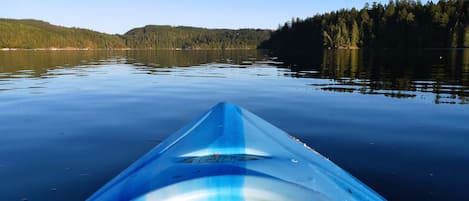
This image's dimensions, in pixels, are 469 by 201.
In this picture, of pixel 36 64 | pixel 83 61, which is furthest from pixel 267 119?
pixel 83 61

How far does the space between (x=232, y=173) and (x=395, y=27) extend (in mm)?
133545

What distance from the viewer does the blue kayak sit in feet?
8.10

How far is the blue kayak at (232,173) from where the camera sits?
247cm

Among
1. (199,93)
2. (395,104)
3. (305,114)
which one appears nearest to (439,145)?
(305,114)

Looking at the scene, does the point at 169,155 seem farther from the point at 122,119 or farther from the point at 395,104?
the point at 395,104

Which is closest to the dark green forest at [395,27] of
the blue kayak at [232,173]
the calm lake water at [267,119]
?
the calm lake water at [267,119]

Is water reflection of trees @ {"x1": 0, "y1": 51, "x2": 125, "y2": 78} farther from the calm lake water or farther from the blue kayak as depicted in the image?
the blue kayak

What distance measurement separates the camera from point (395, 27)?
122375 millimetres

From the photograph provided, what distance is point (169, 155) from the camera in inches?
140

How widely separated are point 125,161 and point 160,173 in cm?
436

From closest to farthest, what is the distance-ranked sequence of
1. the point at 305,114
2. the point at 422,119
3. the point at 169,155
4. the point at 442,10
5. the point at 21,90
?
the point at 169,155, the point at 422,119, the point at 305,114, the point at 21,90, the point at 442,10

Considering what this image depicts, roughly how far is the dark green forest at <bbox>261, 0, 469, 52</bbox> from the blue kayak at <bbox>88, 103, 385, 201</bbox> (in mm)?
115689

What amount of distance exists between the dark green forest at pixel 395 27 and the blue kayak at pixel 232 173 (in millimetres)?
115689

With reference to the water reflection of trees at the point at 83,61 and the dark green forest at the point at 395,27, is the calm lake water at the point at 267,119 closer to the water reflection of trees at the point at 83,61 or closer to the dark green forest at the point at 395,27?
the water reflection of trees at the point at 83,61
